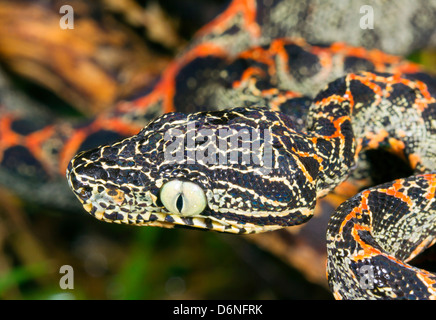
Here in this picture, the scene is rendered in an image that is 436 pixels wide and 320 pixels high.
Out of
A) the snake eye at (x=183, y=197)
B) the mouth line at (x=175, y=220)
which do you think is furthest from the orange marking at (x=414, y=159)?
the snake eye at (x=183, y=197)

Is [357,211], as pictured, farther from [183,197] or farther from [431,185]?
[183,197]

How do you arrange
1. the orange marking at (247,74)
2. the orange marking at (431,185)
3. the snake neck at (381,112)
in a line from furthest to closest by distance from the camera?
the orange marking at (247,74) → the snake neck at (381,112) → the orange marking at (431,185)

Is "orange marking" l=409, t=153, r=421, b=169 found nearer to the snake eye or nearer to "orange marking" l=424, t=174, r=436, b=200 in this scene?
"orange marking" l=424, t=174, r=436, b=200

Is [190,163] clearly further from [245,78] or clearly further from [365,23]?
[365,23]

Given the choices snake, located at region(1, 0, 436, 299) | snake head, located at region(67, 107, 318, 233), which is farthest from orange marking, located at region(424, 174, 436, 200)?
snake head, located at region(67, 107, 318, 233)

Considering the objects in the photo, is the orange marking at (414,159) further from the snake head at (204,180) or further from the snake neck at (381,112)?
the snake head at (204,180)

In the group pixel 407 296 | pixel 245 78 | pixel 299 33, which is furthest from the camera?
pixel 299 33

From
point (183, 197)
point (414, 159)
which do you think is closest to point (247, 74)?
point (414, 159)
